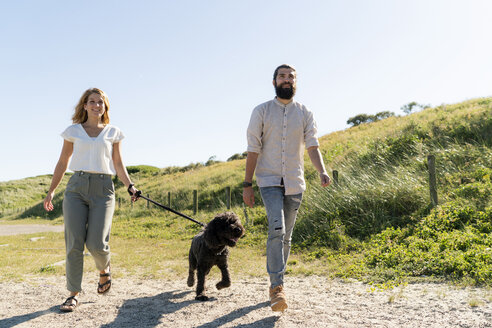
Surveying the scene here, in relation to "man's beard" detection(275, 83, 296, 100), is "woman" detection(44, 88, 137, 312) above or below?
below

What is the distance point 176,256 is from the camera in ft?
25.3

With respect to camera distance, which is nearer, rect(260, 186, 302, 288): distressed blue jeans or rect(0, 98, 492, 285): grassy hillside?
rect(260, 186, 302, 288): distressed blue jeans

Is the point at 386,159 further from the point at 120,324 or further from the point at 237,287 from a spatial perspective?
the point at 120,324

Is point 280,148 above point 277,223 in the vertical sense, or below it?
above

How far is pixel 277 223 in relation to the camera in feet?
11.8

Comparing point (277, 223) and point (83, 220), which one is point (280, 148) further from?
point (83, 220)

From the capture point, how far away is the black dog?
3.93 meters

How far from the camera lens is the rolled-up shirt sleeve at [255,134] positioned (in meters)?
3.88

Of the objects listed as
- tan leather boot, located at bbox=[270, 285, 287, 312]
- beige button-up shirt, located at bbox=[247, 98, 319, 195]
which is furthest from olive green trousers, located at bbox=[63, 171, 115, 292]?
tan leather boot, located at bbox=[270, 285, 287, 312]

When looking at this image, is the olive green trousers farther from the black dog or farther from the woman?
the black dog

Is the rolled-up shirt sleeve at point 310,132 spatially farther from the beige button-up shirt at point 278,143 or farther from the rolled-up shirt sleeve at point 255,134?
the rolled-up shirt sleeve at point 255,134

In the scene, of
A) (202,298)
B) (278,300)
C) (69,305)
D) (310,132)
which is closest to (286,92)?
(310,132)

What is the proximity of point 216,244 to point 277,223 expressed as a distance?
0.81 meters

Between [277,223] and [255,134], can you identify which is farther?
[255,134]
